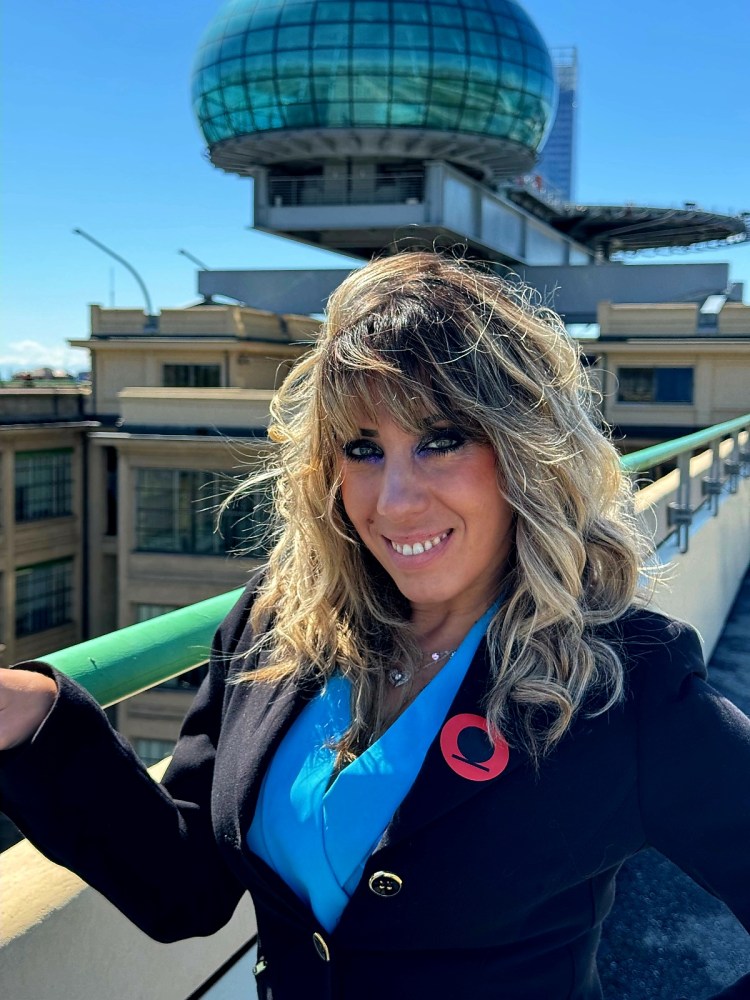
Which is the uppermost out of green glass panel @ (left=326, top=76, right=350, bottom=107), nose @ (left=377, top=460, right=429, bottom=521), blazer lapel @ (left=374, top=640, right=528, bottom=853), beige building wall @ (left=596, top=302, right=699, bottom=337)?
green glass panel @ (left=326, top=76, right=350, bottom=107)

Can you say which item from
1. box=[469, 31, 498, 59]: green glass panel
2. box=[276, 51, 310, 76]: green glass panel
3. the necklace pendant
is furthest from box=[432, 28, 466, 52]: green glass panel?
the necklace pendant

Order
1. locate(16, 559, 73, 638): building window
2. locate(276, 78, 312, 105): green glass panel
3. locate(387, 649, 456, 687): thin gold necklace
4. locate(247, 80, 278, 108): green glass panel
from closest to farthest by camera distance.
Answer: locate(387, 649, 456, 687): thin gold necklace
locate(16, 559, 73, 638): building window
locate(276, 78, 312, 105): green glass panel
locate(247, 80, 278, 108): green glass panel

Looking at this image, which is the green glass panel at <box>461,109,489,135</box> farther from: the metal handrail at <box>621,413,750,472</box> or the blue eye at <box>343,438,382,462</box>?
the blue eye at <box>343,438,382,462</box>

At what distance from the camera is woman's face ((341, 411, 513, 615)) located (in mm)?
1754

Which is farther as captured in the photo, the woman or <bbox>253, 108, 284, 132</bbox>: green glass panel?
<bbox>253, 108, 284, 132</bbox>: green glass panel

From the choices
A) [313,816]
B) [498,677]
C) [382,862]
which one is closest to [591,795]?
[498,677]

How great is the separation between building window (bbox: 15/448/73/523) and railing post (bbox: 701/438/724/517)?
23813 mm

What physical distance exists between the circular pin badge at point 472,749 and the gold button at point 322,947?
1.13 feet

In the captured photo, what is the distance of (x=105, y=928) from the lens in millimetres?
1848

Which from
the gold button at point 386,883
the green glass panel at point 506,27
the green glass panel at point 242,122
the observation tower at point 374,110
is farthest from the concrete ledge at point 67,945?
the green glass panel at point 506,27

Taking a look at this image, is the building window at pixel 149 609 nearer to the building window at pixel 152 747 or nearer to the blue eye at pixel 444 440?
the building window at pixel 152 747

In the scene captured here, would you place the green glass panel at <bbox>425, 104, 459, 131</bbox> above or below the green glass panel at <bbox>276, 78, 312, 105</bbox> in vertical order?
below

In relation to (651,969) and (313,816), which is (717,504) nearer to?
(651,969)

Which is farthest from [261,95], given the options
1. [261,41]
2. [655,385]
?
[655,385]
